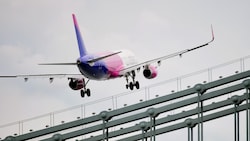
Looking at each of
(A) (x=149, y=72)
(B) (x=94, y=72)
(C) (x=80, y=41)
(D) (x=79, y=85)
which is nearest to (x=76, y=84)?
(D) (x=79, y=85)

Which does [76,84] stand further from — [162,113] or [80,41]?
[162,113]

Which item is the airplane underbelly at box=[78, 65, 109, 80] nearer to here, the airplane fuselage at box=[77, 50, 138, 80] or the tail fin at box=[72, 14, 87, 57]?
the airplane fuselage at box=[77, 50, 138, 80]

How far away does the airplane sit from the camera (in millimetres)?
127625

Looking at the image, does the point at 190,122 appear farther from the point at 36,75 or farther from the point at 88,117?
the point at 36,75

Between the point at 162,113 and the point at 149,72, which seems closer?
the point at 162,113

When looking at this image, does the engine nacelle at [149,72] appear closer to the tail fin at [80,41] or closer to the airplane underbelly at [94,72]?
the airplane underbelly at [94,72]

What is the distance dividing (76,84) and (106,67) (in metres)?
4.96

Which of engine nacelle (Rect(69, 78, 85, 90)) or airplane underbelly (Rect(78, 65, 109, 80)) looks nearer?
airplane underbelly (Rect(78, 65, 109, 80))

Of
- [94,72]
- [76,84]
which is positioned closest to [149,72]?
[76,84]

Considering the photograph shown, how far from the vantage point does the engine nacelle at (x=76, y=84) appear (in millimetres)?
134125

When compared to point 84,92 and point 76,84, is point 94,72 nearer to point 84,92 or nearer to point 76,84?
point 84,92

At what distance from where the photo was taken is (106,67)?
131 m

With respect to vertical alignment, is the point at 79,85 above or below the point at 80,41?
below

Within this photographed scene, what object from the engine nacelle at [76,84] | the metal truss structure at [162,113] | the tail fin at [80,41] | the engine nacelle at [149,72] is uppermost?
the tail fin at [80,41]
